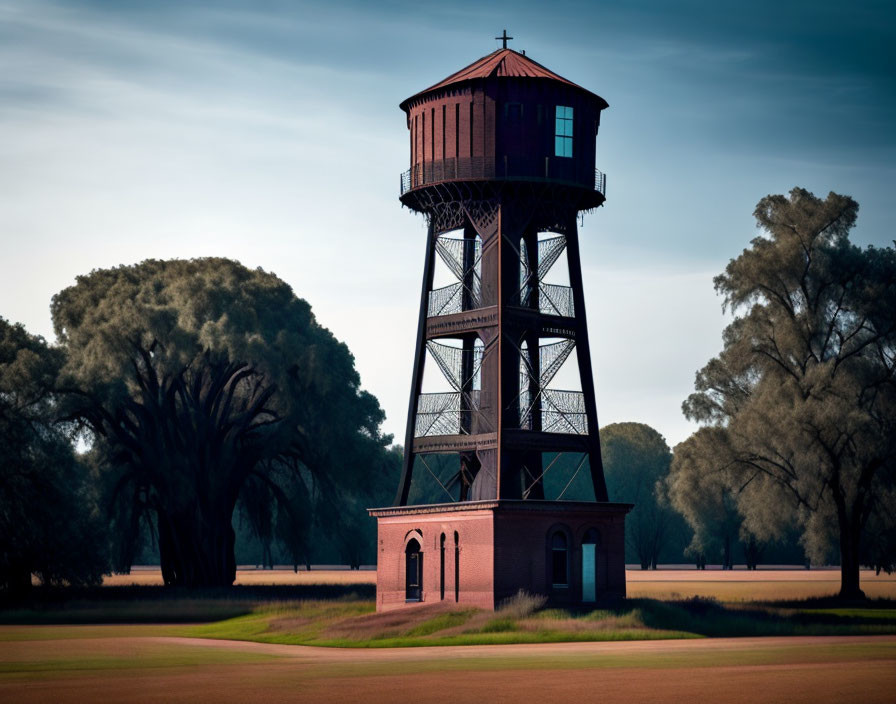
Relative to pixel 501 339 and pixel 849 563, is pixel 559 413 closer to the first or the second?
pixel 501 339

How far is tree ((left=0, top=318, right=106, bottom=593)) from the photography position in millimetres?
57125

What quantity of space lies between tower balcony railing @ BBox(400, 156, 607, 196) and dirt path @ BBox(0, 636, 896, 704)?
18.8 meters

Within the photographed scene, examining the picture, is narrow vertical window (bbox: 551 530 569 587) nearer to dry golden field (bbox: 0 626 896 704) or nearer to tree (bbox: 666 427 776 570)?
dry golden field (bbox: 0 626 896 704)

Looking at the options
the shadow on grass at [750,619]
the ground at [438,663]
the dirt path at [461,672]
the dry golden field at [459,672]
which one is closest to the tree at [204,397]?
the ground at [438,663]

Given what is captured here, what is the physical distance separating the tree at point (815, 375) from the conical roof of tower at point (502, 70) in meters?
14.8

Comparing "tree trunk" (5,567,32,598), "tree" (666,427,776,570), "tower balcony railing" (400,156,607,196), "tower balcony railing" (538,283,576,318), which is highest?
"tower balcony railing" (400,156,607,196)

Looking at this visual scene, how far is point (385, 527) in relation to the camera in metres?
54.2

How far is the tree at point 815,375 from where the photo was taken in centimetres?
6066

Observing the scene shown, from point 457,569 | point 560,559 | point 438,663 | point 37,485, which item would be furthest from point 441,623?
point 37,485

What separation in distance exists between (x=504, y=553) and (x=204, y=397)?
29486mm

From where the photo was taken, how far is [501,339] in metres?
50.7

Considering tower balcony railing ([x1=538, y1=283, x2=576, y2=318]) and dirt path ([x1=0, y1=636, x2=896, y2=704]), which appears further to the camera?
tower balcony railing ([x1=538, y1=283, x2=576, y2=318])

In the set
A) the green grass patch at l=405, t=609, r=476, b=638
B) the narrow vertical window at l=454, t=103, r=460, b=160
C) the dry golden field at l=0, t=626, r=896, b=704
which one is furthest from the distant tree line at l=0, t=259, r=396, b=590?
the dry golden field at l=0, t=626, r=896, b=704

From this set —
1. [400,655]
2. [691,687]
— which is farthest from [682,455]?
[691,687]
